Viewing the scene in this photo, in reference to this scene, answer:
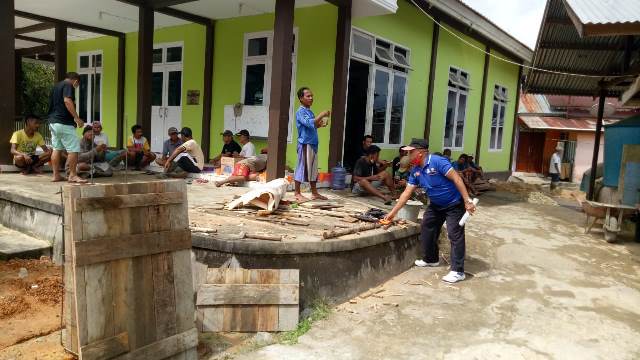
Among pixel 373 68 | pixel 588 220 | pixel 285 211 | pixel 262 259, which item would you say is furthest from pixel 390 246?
pixel 588 220

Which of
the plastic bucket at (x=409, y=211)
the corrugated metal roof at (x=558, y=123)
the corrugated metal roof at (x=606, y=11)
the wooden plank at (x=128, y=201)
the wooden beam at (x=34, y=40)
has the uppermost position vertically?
the wooden beam at (x=34, y=40)

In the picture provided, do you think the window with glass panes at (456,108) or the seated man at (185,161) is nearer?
the seated man at (185,161)

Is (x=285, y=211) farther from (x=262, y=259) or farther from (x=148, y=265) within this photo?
(x=148, y=265)

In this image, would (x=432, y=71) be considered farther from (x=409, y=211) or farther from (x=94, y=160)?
(x=94, y=160)

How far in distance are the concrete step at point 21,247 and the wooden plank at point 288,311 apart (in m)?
3.01

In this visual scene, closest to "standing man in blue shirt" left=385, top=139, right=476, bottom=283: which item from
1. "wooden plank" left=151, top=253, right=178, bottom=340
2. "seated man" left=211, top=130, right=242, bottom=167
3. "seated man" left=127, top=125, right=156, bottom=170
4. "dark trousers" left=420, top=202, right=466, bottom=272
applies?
"dark trousers" left=420, top=202, right=466, bottom=272

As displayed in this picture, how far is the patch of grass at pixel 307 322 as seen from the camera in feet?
12.9

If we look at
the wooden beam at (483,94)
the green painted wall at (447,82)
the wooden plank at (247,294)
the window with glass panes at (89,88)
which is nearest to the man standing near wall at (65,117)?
the wooden plank at (247,294)

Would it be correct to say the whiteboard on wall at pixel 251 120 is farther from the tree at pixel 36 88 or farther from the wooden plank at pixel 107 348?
the tree at pixel 36 88

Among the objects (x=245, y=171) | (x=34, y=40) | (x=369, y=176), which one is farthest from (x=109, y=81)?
(x=369, y=176)

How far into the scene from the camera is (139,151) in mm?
8836

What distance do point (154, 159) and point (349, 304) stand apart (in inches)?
235

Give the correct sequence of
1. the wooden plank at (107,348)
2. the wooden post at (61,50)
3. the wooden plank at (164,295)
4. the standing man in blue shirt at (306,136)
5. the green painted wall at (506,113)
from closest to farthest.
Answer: the wooden plank at (107,348)
the wooden plank at (164,295)
the standing man in blue shirt at (306,136)
the wooden post at (61,50)
the green painted wall at (506,113)

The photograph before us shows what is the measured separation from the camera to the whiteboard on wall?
29.7 feet
